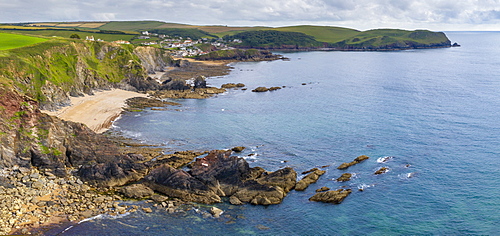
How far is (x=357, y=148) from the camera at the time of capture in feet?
230

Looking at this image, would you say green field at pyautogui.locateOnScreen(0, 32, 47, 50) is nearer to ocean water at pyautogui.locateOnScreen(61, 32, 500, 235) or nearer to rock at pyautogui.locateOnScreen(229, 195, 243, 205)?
ocean water at pyautogui.locateOnScreen(61, 32, 500, 235)

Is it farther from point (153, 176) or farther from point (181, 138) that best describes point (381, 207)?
point (181, 138)

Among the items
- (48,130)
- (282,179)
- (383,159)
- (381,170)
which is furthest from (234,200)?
(48,130)

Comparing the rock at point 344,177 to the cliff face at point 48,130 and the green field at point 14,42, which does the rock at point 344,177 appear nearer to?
the cliff face at point 48,130

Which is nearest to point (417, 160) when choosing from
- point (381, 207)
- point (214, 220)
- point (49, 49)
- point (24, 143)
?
point (381, 207)

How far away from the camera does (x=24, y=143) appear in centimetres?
5444

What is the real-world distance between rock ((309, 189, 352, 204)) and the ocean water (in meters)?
0.84

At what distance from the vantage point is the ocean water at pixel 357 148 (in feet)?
145

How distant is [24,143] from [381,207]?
5041cm

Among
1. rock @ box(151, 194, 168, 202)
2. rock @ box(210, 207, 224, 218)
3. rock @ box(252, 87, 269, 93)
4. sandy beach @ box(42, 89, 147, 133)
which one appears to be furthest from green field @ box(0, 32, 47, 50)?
rock @ box(210, 207, 224, 218)

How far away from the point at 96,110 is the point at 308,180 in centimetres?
6144

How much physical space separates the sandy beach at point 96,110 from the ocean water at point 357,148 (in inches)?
198

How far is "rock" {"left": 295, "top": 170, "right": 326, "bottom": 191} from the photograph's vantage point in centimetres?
5394

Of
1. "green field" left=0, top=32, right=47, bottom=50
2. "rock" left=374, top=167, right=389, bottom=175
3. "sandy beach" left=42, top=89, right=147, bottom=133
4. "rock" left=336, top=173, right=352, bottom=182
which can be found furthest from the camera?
"green field" left=0, top=32, right=47, bottom=50
